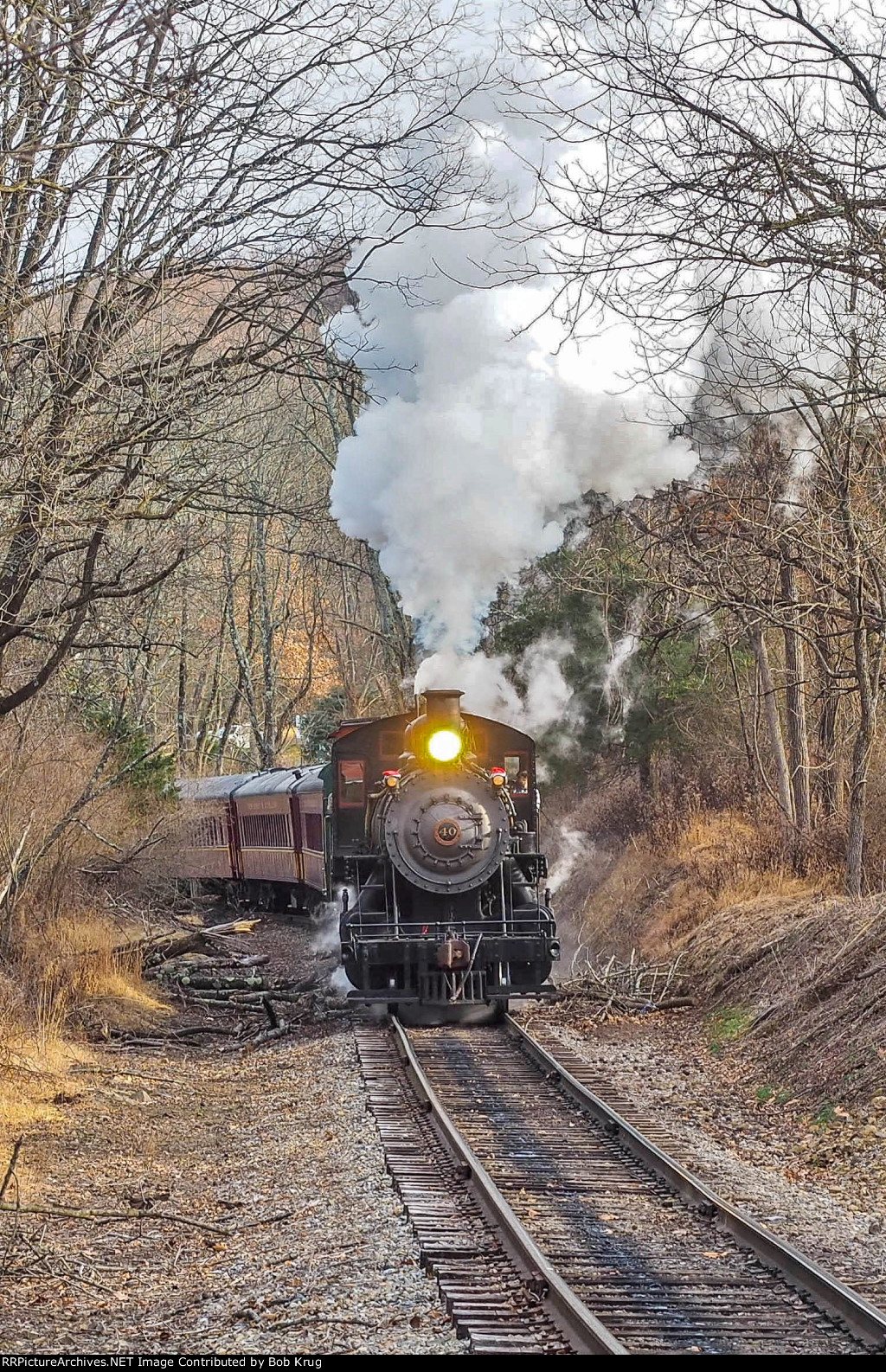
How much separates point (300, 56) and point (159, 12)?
97 cm

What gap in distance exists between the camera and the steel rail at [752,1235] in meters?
5.82

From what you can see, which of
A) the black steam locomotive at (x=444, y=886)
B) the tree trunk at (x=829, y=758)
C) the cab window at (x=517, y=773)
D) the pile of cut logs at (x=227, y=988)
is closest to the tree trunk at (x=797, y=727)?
the tree trunk at (x=829, y=758)

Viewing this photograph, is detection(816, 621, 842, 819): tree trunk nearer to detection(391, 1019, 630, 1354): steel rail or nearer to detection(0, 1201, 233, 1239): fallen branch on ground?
detection(391, 1019, 630, 1354): steel rail

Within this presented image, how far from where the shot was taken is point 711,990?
1530 cm

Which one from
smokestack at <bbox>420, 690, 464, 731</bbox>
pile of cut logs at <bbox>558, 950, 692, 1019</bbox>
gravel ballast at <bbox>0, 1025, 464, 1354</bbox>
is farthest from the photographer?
pile of cut logs at <bbox>558, 950, 692, 1019</bbox>

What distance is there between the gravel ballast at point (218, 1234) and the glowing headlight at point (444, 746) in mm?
3962

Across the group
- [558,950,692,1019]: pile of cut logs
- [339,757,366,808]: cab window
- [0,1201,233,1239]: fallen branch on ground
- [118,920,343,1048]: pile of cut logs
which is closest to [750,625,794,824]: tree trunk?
[558,950,692,1019]: pile of cut logs

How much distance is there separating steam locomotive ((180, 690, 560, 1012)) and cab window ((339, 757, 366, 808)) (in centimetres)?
1

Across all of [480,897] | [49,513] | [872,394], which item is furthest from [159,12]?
[480,897]

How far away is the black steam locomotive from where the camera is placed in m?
14.8

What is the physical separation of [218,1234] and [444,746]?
8.20m

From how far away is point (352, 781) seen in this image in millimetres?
16797

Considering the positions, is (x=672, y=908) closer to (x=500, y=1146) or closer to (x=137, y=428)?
(x=500, y=1146)

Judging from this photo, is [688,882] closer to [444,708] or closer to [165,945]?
[444,708]
